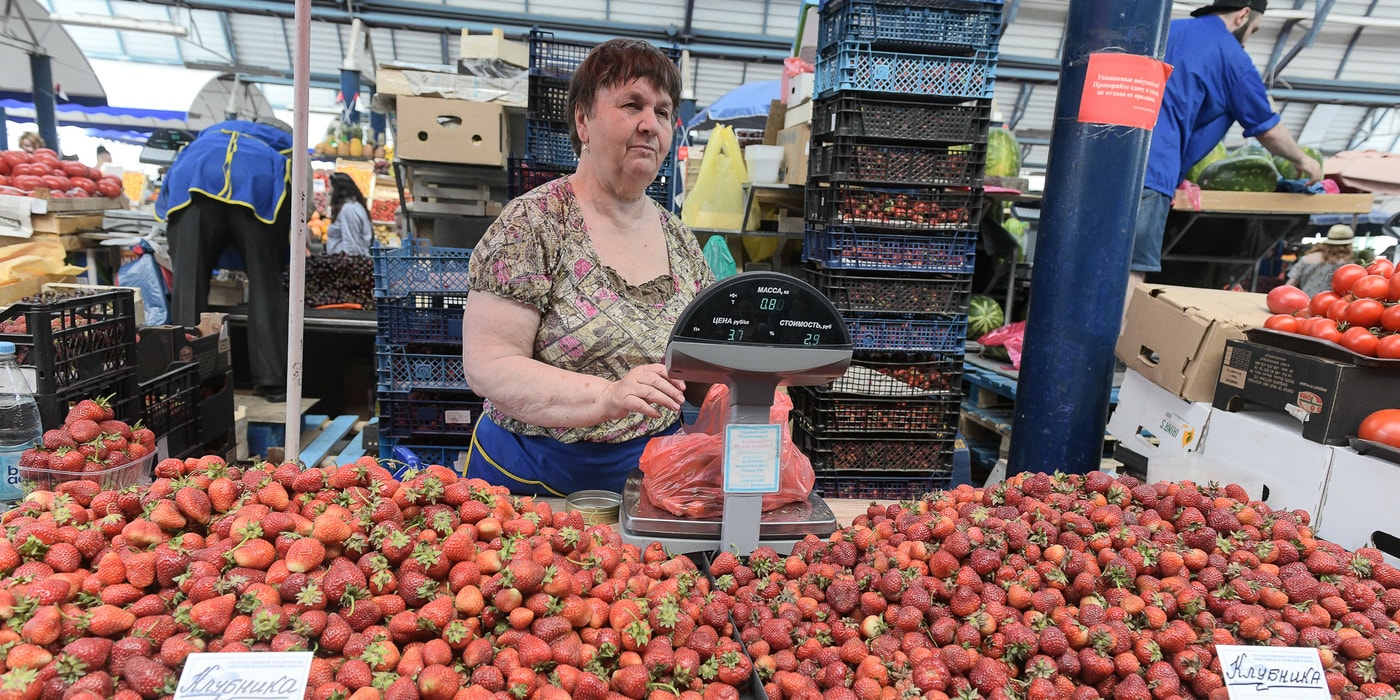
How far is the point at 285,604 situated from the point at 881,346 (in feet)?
9.72

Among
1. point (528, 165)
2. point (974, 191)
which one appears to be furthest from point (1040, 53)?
point (528, 165)

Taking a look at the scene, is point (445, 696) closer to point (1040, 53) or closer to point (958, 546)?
point (958, 546)

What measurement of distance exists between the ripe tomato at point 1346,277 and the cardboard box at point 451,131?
3.97m

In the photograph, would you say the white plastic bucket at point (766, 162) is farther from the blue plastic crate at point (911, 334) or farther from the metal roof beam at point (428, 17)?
the metal roof beam at point (428, 17)

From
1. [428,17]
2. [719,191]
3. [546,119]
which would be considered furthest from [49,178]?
[428,17]

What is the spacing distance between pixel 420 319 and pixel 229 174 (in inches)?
88.8

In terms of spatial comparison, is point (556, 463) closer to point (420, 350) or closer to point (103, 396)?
point (103, 396)

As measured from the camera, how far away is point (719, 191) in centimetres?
457

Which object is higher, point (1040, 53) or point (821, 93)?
point (1040, 53)

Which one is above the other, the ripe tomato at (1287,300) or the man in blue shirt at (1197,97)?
the man in blue shirt at (1197,97)

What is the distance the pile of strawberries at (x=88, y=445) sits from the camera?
1.68 m

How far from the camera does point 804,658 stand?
46.9 inches

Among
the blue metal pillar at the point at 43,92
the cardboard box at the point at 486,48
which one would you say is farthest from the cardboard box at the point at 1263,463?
the blue metal pillar at the point at 43,92

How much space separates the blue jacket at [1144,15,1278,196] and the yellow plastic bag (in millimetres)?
2225
